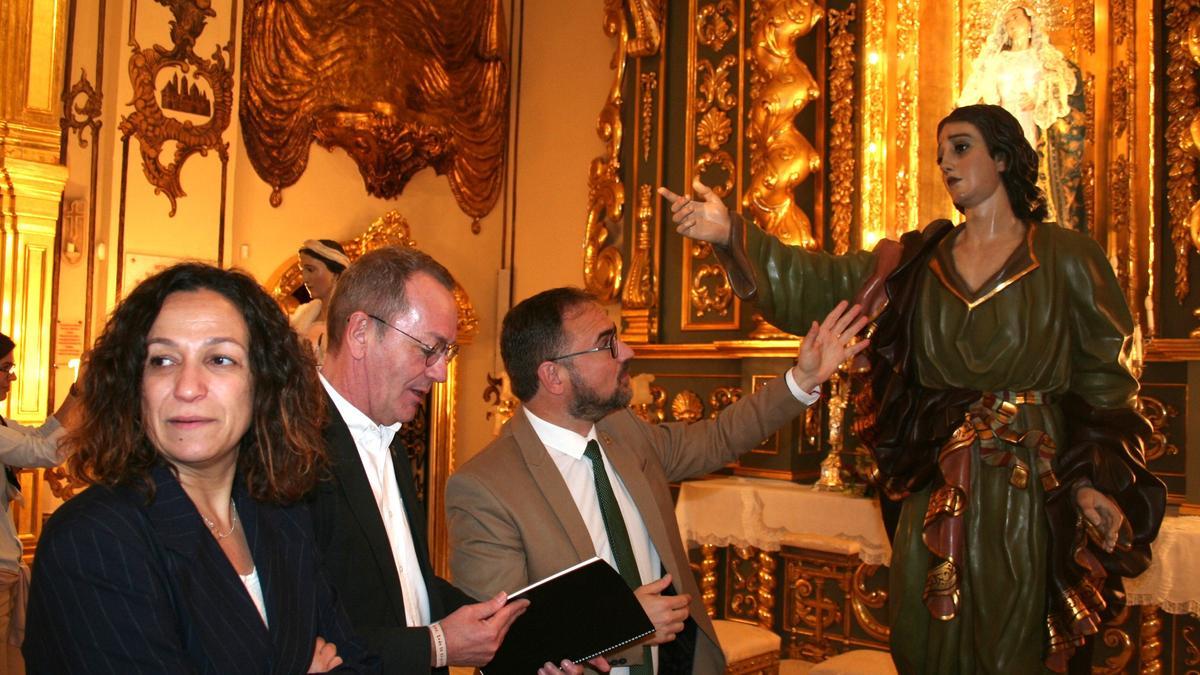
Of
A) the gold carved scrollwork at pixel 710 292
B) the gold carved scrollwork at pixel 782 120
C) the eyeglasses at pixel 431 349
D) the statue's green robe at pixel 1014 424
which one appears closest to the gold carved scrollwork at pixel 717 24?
the gold carved scrollwork at pixel 782 120

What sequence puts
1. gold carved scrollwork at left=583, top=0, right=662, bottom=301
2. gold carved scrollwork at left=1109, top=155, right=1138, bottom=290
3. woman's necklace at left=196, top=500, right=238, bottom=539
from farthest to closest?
gold carved scrollwork at left=583, top=0, right=662, bottom=301 < gold carved scrollwork at left=1109, top=155, right=1138, bottom=290 < woman's necklace at left=196, top=500, right=238, bottom=539

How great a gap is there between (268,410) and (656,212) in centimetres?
520

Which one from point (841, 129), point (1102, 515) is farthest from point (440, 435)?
point (1102, 515)

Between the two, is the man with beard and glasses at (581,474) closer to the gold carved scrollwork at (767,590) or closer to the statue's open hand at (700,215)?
the statue's open hand at (700,215)

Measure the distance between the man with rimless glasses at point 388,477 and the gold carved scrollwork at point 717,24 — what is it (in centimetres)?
441

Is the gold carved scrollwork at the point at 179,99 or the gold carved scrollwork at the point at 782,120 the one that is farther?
the gold carved scrollwork at the point at 179,99

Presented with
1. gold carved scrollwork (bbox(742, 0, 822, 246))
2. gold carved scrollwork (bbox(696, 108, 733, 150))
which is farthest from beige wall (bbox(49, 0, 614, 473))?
gold carved scrollwork (bbox(742, 0, 822, 246))

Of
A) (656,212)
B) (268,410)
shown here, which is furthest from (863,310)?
(656,212)

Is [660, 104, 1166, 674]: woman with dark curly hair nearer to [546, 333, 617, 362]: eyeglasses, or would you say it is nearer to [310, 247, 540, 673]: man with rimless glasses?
[546, 333, 617, 362]: eyeglasses

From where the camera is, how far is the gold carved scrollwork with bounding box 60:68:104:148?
652 centimetres

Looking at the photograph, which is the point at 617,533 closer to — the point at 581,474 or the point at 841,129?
the point at 581,474

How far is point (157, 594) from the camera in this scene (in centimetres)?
169

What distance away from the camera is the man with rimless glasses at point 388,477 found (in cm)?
228

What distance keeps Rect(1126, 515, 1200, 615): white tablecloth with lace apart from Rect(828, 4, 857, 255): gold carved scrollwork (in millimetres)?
2271
